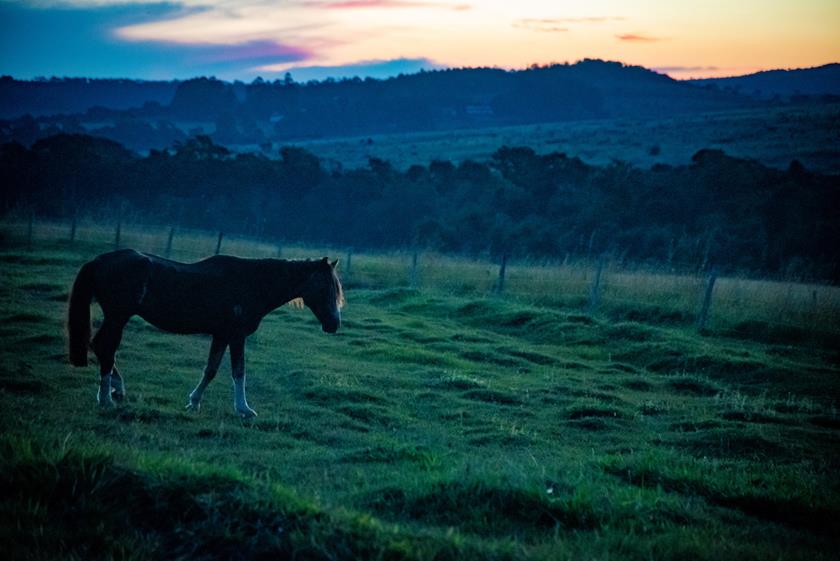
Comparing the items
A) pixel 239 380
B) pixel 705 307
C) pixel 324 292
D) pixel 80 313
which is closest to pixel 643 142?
pixel 705 307

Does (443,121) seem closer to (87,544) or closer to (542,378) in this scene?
(542,378)

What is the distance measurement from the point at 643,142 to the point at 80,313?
72700mm

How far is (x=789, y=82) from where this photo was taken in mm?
183250

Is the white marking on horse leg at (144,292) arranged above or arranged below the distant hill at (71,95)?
below

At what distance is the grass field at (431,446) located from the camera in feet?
17.0

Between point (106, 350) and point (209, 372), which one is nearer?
point (106, 350)

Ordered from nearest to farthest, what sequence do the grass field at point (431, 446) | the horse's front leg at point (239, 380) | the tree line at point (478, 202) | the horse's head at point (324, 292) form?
the grass field at point (431, 446)
the horse's front leg at point (239, 380)
the horse's head at point (324, 292)
the tree line at point (478, 202)

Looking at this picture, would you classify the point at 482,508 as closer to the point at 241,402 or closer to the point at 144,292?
the point at 241,402

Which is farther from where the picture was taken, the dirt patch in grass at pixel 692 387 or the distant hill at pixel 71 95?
the distant hill at pixel 71 95

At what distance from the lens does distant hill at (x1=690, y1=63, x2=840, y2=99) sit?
162 m

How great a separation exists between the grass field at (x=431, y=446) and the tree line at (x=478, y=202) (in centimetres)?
1758

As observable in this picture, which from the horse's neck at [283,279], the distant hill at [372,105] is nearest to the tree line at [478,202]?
the horse's neck at [283,279]

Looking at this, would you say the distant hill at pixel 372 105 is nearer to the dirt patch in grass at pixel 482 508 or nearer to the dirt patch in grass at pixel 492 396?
the dirt patch in grass at pixel 492 396

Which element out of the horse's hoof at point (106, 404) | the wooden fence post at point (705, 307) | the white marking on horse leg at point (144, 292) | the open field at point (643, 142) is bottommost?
the horse's hoof at point (106, 404)
